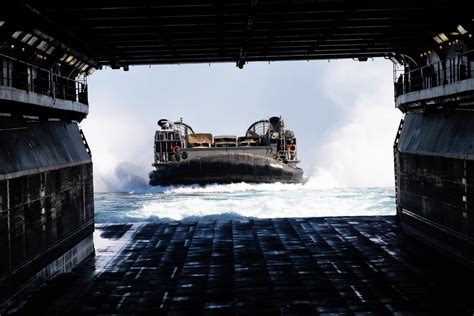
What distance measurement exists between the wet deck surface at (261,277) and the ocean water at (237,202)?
61.4 ft

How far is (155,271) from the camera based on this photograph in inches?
771

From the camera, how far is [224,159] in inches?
2463

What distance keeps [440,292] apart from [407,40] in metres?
12.4

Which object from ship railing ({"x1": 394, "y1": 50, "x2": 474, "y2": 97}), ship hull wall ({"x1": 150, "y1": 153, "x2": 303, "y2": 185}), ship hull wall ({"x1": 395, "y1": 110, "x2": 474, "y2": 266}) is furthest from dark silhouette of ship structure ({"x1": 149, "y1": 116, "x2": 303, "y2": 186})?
ship hull wall ({"x1": 395, "y1": 110, "x2": 474, "y2": 266})

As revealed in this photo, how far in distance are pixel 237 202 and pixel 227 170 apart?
33.0 ft

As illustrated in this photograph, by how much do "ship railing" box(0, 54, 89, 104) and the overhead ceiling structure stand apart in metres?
1.32

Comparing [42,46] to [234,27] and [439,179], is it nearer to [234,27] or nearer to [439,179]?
[234,27]

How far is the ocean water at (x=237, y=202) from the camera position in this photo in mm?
46625

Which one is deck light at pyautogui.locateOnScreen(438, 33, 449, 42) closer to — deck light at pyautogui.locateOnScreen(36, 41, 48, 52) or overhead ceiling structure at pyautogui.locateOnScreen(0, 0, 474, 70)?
overhead ceiling structure at pyautogui.locateOnScreen(0, 0, 474, 70)

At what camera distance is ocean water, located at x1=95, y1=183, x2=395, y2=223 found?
46625mm

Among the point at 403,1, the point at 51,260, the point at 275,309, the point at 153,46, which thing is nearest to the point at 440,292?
the point at 275,309

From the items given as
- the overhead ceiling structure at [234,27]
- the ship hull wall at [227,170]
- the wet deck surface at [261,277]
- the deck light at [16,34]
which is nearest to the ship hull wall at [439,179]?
the wet deck surface at [261,277]

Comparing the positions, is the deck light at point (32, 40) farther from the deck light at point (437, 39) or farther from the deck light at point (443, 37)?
the deck light at point (437, 39)

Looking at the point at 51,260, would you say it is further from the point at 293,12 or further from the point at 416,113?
the point at 416,113
